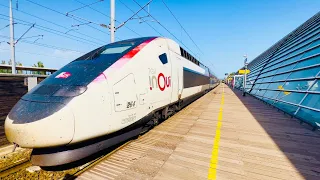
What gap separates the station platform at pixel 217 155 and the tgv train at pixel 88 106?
564 mm

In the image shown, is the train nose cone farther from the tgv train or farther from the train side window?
the train side window

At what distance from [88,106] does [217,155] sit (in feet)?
9.87

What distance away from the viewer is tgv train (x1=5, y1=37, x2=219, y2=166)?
2828 mm

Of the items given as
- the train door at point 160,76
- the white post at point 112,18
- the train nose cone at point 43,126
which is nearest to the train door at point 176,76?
the train door at point 160,76

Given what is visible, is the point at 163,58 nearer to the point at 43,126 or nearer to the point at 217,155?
the point at 217,155

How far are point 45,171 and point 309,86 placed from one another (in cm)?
1084

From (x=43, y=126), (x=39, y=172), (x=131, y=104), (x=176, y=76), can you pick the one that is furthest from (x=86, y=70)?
(x=176, y=76)

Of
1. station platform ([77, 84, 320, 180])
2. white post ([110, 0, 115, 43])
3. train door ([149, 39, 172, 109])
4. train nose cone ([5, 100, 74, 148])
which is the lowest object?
station platform ([77, 84, 320, 180])

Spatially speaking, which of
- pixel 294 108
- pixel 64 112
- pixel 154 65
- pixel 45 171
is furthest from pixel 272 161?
pixel 294 108

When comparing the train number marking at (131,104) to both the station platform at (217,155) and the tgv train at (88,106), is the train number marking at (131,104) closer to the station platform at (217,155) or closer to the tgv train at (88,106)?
the tgv train at (88,106)

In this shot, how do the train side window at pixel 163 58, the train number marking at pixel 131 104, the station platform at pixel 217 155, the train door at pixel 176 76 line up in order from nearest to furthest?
the station platform at pixel 217 155 → the train number marking at pixel 131 104 → the train side window at pixel 163 58 → the train door at pixel 176 76

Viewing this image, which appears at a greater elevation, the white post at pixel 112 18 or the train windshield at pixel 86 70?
the white post at pixel 112 18

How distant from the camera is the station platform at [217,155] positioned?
3.14 meters

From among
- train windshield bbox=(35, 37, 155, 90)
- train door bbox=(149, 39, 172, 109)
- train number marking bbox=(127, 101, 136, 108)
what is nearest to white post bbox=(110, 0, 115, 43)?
train door bbox=(149, 39, 172, 109)
